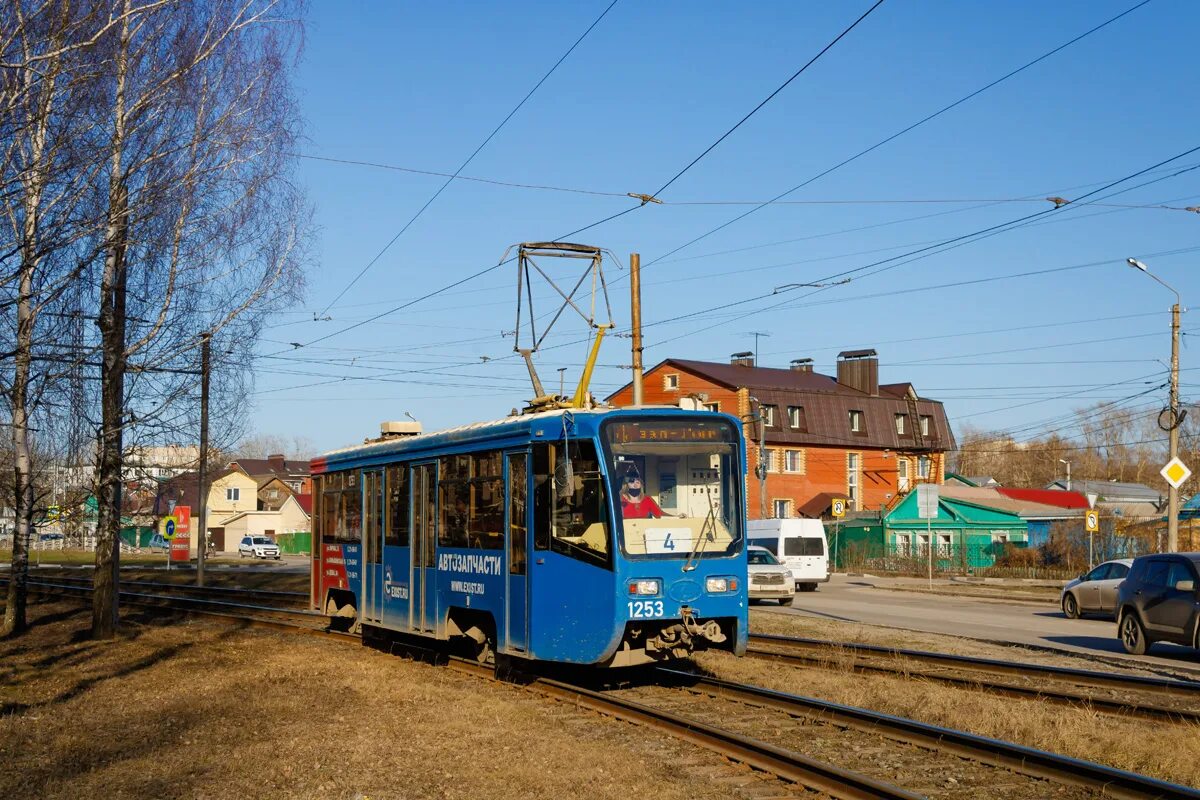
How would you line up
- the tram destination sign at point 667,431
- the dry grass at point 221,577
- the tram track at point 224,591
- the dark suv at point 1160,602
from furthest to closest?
the dry grass at point 221,577
the tram track at point 224,591
the dark suv at point 1160,602
the tram destination sign at point 667,431

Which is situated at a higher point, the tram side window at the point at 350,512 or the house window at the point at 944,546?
the tram side window at the point at 350,512

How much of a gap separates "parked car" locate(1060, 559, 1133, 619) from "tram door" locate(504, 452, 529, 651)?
688 inches

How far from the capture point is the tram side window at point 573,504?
12711mm

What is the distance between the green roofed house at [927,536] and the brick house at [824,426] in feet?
29.9

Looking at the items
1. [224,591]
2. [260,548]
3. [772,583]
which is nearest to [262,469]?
[260,548]

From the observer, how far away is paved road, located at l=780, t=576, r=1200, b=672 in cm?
2041

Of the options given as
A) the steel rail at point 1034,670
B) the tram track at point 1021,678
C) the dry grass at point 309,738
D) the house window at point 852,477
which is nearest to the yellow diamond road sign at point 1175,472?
the steel rail at point 1034,670

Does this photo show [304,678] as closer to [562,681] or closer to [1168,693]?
[562,681]

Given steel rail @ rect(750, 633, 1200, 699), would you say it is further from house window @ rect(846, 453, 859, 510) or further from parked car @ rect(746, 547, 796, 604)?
house window @ rect(846, 453, 859, 510)

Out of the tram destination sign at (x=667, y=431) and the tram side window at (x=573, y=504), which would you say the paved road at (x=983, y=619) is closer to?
the tram destination sign at (x=667, y=431)

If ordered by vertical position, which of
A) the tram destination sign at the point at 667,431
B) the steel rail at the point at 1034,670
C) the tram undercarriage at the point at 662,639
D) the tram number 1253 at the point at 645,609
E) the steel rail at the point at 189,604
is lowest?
the steel rail at the point at 189,604

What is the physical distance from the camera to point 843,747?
10.5 m

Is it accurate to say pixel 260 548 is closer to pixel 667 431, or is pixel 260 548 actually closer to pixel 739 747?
pixel 667 431

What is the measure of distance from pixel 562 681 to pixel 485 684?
95 cm
